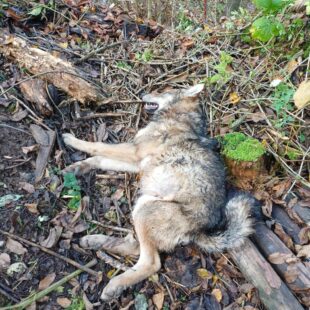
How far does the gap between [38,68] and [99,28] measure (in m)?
2.00

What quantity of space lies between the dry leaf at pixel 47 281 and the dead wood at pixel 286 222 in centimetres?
265

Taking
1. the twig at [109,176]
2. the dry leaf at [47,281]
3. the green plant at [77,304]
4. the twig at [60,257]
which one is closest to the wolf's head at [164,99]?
the twig at [109,176]

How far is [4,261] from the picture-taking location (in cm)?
329

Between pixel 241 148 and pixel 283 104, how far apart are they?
1.08 meters

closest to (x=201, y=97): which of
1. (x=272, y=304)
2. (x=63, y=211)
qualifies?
(x=63, y=211)

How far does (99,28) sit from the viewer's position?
638cm

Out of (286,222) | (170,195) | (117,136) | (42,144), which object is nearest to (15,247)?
(42,144)

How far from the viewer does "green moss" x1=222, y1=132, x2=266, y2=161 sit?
4105 millimetres

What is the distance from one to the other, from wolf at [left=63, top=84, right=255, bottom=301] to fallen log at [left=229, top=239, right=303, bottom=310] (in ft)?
0.46

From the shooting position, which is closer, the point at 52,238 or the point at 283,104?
the point at 52,238

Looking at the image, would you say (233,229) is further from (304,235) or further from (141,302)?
(141,302)

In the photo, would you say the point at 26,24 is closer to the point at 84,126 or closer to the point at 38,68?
the point at 38,68

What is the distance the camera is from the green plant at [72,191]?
3.97 metres

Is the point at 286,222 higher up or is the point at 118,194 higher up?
the point at 286,222
